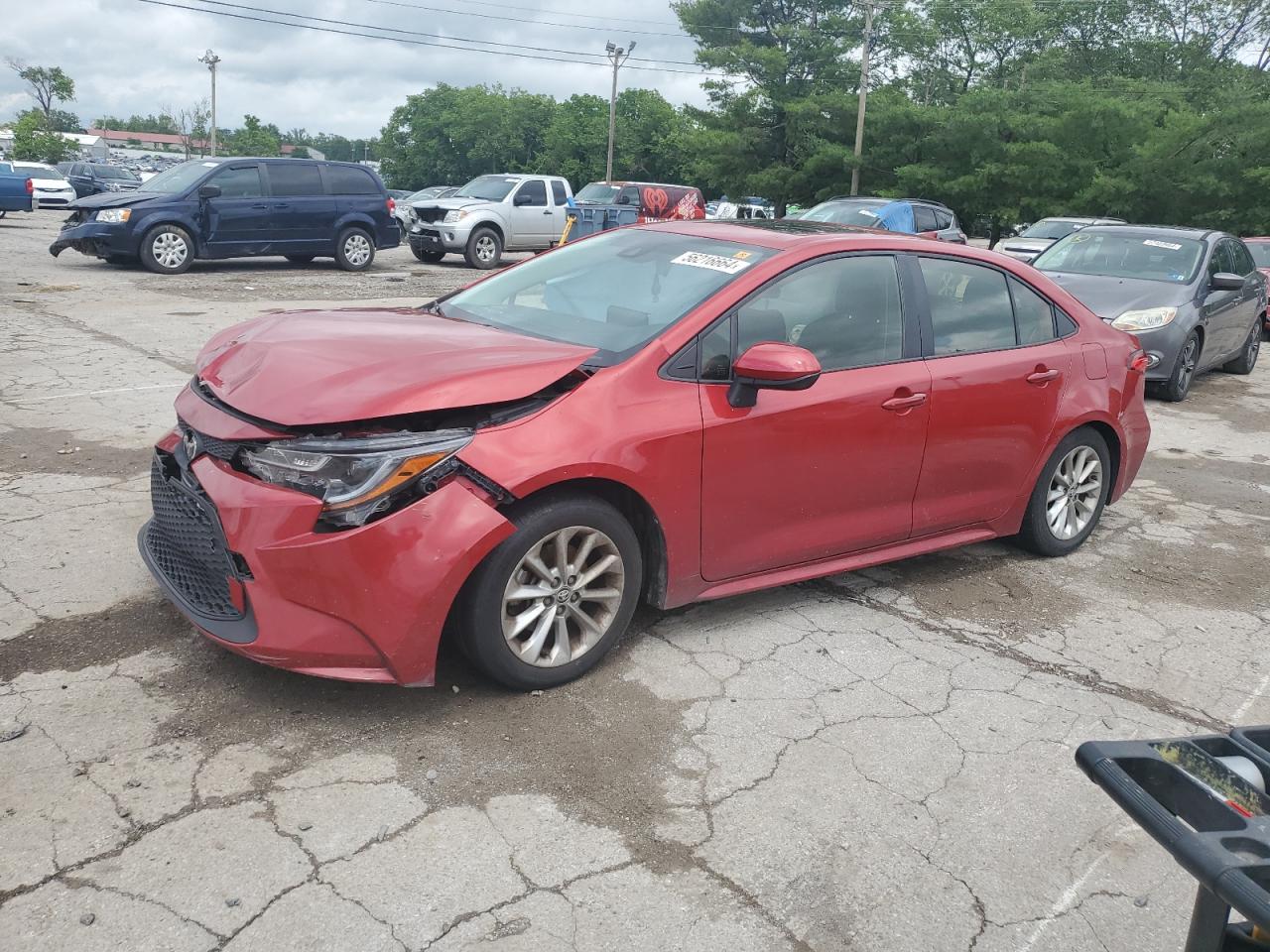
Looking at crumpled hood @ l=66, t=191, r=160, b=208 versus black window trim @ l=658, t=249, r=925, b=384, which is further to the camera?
crumpled hood @ l=66, t=191, r=160, b=208

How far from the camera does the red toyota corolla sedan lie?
10.6ft

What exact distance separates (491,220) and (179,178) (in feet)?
19.6

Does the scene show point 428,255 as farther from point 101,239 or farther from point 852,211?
point 852,211

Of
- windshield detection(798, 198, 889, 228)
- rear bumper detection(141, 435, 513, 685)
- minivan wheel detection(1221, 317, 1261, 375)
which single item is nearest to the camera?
rear bumper detection(141, 435, 513, 685)

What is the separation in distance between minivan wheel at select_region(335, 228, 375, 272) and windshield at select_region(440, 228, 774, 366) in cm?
1328

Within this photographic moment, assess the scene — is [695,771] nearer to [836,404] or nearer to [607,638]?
[607,638]

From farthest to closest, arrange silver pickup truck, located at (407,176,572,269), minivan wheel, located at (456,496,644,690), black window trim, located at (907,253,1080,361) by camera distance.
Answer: silver pickup truck, located at (407,176,572,269)
black window trim, located at (907,253,1080,361)
minivan wheel, located at (456,496,644,690)

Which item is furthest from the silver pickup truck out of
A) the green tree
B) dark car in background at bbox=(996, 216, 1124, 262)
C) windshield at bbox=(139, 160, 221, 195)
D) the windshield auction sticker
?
the green tree

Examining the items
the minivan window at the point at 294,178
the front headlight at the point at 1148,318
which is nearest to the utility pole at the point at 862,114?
the minivan window at the point at 294,178

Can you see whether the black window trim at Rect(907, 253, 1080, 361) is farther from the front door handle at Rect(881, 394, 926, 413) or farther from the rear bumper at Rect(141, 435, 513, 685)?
the rear bumper at Rect(141, 435, 513, 685)

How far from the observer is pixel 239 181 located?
51.7 feet

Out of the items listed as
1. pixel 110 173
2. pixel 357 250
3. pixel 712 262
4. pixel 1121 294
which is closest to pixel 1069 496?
pixel 712 262

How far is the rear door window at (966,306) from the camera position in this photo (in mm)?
4664

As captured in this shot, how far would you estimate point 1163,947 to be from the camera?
2654mm
